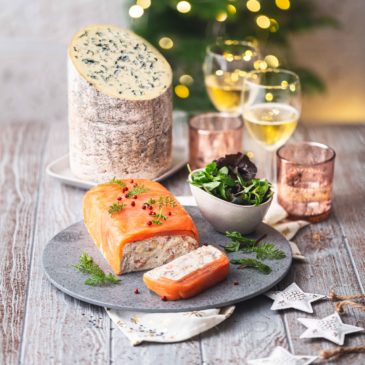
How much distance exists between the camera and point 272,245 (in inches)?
66.3

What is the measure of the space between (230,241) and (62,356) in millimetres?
529

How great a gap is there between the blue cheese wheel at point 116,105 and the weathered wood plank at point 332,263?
49cm

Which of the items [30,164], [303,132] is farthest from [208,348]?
[303,132]

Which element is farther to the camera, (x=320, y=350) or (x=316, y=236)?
(x=316, y=236)

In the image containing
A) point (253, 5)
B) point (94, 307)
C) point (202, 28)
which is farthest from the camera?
point (202, 28)

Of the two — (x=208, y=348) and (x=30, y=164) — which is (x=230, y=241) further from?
(x=30, y=164)

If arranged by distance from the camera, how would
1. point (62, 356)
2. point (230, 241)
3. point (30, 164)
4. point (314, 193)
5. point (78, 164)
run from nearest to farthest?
point (62, 356) → point (230, 241) → point (314, 193) → point (78, 164) → point (30, 164)

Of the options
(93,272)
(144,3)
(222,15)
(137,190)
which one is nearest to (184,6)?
(222,15)

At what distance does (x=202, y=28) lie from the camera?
3.24 m

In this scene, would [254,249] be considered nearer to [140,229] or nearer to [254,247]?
[254,247]

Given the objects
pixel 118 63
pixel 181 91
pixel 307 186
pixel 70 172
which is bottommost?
pixel 181 91

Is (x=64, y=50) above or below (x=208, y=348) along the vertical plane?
below

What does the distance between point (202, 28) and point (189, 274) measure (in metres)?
1.97

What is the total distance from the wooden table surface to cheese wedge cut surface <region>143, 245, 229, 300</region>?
0.09 metres
